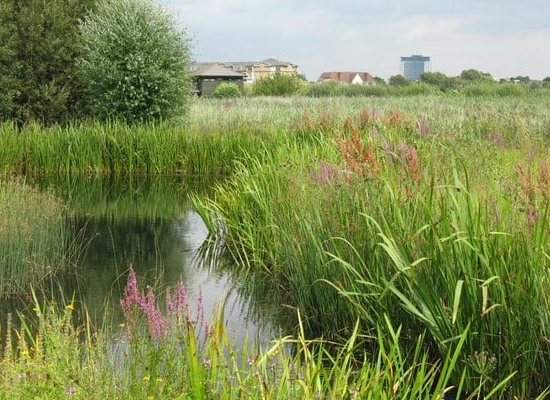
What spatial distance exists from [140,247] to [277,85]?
3418 centimetres

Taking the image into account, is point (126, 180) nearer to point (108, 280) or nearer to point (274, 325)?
point (108, 280)

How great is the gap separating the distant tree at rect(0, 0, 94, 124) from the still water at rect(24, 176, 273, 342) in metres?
5.11

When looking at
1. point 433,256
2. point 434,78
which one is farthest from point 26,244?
point 434,78

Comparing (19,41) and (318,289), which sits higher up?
(19,41)

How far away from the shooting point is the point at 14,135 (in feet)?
51.3

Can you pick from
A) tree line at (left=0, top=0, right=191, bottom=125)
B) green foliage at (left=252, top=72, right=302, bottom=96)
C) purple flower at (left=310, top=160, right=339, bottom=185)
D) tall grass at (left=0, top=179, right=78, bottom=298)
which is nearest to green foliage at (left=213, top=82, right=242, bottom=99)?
green foliage at (left=252, top=72, right=302, bottom=96)

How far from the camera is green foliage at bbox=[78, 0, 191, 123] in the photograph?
60.1 ft

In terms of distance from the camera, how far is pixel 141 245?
9156 millimetres

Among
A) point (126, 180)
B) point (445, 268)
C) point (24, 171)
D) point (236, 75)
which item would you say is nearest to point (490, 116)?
point (126, 180)

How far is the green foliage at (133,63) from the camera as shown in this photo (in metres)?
18.3

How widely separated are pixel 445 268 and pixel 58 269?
457 centimetres

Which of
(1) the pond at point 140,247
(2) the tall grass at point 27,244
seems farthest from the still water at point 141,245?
(2) the tall grass at point 27,244

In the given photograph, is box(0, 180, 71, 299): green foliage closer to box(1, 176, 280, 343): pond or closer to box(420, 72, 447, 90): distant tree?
→ box(1, 176, 280, 343): pond

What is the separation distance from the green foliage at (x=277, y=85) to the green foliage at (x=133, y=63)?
23.1 metres
